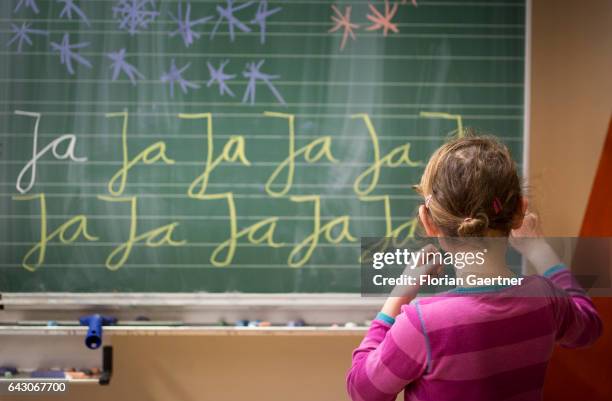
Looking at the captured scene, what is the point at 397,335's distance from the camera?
916 mm

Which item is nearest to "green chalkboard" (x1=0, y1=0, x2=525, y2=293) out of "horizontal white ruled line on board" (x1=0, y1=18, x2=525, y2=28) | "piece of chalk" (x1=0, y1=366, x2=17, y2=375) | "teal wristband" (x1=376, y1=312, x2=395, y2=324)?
"horizontal white ruled line on board" (x1=0, y1=18, x2=525, y2=28)

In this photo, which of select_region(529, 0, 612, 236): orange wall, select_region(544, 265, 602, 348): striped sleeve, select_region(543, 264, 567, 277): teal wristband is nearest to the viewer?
select_region(544, 265, 602, 348): striped sleeve

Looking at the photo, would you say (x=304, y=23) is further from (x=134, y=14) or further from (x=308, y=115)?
(x=134, y=14)

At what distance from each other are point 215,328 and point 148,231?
0.32 meters

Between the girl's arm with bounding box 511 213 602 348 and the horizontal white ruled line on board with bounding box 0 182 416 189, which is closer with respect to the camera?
the girl's arm with bounding box 511 213 602 348

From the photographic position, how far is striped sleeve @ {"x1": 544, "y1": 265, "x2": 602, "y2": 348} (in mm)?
1014

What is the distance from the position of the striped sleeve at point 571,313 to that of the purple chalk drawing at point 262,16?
0.95 m

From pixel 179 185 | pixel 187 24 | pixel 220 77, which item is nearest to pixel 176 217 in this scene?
pixel 179 185

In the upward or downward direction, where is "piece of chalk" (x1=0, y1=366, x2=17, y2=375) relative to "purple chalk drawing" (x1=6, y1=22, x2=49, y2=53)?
downward

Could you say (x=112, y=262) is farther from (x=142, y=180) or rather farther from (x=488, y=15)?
(x=488, y=15)

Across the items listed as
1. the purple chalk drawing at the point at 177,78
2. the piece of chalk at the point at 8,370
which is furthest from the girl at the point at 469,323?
the piece of chalk at the point at 8,370

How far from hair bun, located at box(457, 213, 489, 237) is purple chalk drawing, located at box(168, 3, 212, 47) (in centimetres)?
98

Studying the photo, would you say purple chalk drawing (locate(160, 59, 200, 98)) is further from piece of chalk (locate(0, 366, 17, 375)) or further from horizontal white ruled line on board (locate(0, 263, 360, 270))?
piece of chalk (locate(0, 366, 17, 375))

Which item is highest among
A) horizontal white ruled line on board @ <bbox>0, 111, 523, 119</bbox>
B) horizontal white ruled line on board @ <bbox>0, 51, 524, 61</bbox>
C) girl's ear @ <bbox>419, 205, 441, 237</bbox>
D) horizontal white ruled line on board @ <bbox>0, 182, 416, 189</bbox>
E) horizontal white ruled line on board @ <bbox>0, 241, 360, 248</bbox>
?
horizontal white ruled line on board @ <bbox>0, 51, 524, 61</bbox>
